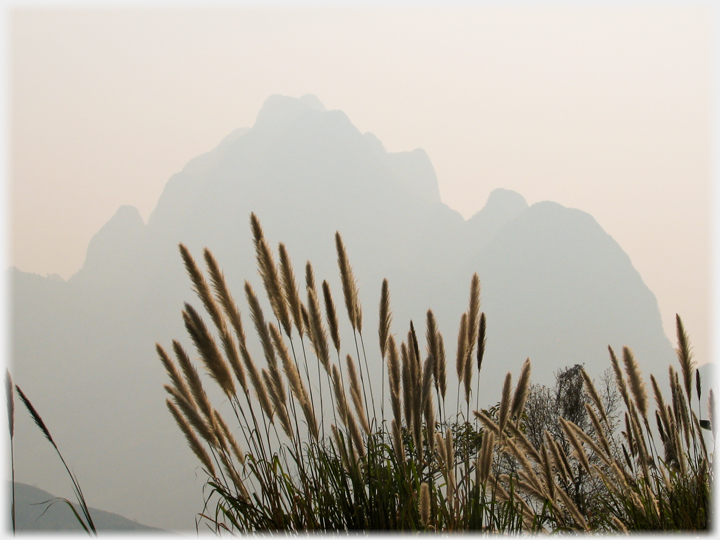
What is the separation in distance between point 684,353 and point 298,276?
54405 mm

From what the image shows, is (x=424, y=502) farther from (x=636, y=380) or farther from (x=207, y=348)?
(x=636, y=380)

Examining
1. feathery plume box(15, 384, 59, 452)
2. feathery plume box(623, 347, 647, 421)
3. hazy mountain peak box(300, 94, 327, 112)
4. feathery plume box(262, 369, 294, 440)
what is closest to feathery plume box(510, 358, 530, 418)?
Result: feathery plume box(623, 347, 647, 421)

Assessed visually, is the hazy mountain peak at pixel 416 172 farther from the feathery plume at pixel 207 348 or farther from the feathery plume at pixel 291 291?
the feathery plume at pixel 207 348

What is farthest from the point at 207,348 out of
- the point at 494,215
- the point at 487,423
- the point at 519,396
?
the point at 494,215

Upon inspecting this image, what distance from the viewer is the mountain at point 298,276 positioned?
58719mm

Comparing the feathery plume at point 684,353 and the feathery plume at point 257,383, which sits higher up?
the feathery plume at point 684,353

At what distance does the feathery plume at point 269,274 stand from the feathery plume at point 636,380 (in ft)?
3.18

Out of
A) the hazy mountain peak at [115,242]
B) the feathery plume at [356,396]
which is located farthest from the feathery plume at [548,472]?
the hazy mountain peak at [115,242]

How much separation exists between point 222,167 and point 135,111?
4972 centimetres

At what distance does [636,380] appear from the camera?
160 centimetres

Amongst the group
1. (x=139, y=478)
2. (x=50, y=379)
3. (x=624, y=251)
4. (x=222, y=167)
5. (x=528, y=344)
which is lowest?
(x=139, y=478)

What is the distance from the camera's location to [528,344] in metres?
56.8

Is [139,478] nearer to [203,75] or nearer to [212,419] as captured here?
[203,75]

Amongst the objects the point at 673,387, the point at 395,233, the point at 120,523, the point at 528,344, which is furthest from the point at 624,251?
the point at 673,387
